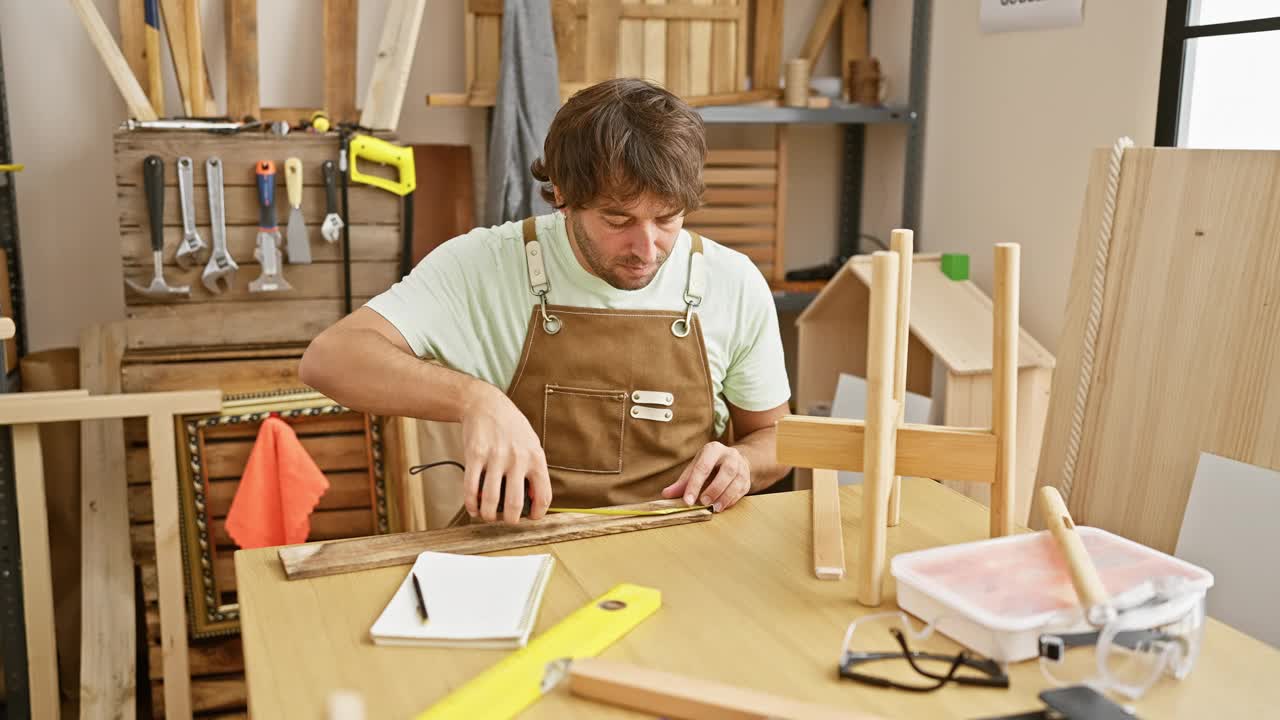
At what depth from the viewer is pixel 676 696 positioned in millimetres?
911

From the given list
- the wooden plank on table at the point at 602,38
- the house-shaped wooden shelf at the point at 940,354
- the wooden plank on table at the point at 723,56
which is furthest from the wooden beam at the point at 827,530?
the wooden plank on table at the point at 723,56

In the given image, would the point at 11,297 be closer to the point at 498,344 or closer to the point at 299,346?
the point at 299,346

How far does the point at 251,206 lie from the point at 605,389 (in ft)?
4.20

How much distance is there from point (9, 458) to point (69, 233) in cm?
100

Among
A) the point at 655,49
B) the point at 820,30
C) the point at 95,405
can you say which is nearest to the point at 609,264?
the point at 95,405

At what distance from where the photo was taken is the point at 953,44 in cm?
310

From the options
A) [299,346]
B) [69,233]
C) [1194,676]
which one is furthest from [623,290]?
[69,233]

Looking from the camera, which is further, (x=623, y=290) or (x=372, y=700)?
(x=623, y=290)

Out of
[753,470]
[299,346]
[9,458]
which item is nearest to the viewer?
[753,470]

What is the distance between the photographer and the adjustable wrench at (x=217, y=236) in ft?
8.50

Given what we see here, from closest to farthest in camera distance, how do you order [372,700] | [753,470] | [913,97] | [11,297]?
[372,700]
[753,470]
[11,297]
[913,97]

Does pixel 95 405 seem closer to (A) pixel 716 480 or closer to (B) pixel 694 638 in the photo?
(A) pixel 716 480

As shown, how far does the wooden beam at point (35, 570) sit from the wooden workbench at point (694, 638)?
126cm

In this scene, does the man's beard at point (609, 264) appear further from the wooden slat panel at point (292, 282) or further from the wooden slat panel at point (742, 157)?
the wooden slat panel at point (742, 157)
